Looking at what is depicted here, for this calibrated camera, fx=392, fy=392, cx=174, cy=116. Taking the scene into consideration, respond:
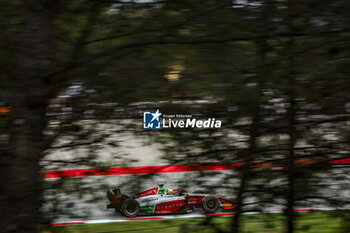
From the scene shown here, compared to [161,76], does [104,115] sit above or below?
below

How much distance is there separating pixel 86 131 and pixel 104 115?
0.36 metres

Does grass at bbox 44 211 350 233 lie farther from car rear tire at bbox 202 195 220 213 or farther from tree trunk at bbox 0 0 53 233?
tree trunk at bbox 0 0 53 233

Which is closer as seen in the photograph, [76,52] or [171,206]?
[76,52]

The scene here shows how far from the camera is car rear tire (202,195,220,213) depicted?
309 centimetres

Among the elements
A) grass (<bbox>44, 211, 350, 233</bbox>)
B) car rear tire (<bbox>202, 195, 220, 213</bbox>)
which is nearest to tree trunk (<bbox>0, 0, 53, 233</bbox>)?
grass (<bbox>44, 211, 350, 233</bbox>)

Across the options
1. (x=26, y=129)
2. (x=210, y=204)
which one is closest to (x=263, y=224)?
(x=210, y=204)

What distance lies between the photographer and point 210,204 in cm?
315

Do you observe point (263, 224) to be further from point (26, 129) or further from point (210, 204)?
point (26, 129)

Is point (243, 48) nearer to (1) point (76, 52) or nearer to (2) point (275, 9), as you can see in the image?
(2) point (275, 9)

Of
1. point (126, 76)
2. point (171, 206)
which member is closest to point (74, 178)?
point (171, 206)

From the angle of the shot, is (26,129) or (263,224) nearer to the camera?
(26,129)

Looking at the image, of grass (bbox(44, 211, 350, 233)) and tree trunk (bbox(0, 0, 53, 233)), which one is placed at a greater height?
tree trunk (bbox(0, 0, 53, 233))

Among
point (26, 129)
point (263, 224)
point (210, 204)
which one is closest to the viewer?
point (26, 129)

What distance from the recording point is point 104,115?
2.71 m
